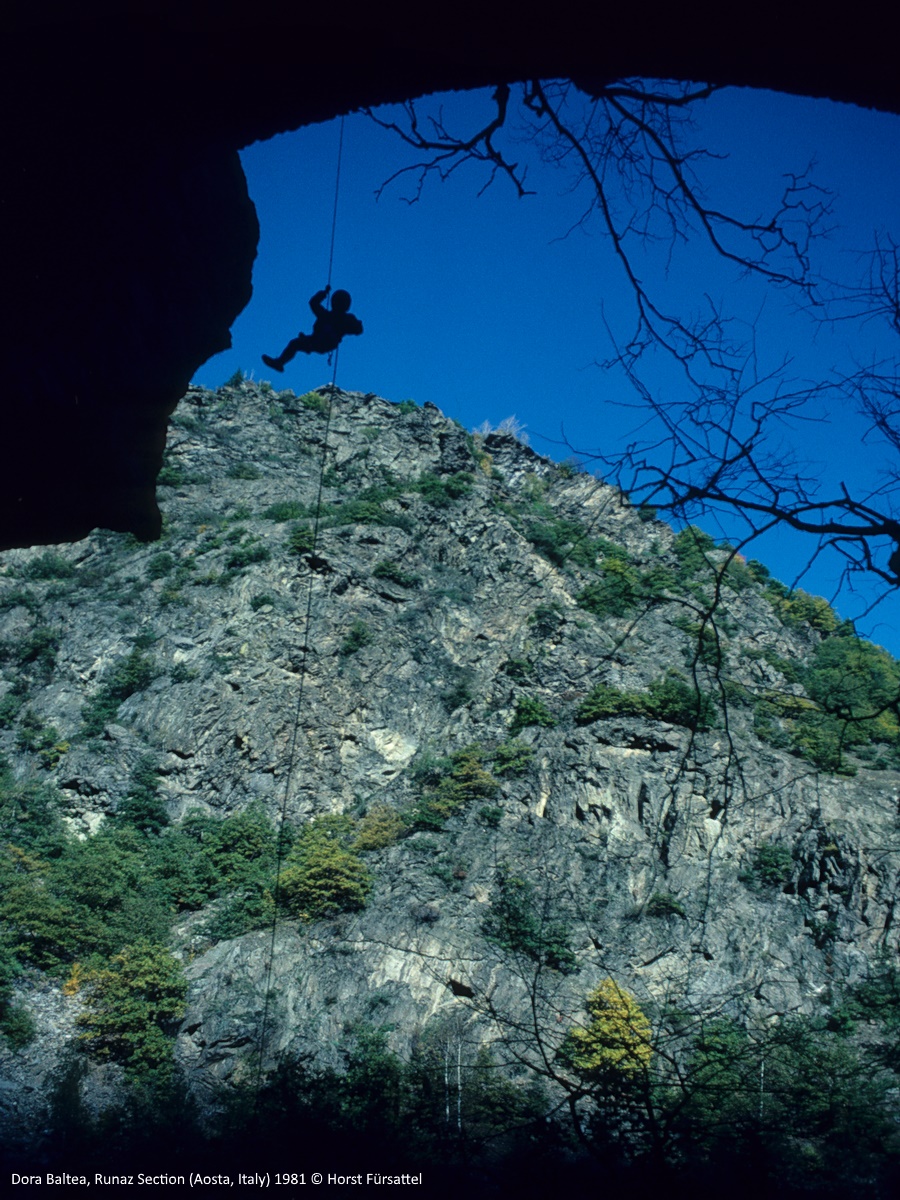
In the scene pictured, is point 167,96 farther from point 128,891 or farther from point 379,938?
point 128,891

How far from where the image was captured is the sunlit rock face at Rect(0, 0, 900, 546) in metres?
1.88

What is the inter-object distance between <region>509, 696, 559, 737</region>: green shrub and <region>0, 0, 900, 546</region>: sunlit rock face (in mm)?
22289

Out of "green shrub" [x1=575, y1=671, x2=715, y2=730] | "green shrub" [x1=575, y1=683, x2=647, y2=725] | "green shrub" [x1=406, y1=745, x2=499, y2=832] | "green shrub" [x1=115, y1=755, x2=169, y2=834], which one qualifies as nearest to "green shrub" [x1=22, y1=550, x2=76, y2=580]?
"green shrub" [x1=115, y1=755, x2=169, y2=834]

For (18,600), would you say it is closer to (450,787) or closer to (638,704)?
(450,787)

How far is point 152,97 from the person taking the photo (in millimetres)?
2303

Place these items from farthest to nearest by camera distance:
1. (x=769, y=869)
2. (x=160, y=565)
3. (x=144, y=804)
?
(x=160, y=565)
(x=144, y=804)
(x=769, y=869)

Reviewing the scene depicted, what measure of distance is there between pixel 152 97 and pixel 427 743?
80.9ft

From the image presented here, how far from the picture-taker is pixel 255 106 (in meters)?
2.37

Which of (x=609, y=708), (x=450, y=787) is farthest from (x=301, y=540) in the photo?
(x=609, y=708)

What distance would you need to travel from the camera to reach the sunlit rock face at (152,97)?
1.88m

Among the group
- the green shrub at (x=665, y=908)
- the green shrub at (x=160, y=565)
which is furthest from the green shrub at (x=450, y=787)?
the green shrub at (x=160, y=565)

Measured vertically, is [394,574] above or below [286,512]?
below

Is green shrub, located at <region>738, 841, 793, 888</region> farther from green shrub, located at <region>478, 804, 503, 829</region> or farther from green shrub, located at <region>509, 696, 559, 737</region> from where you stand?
green shrub, located at <region>509, 696, 559, 737</region>

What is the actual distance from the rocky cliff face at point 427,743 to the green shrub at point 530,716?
0.08 metres
